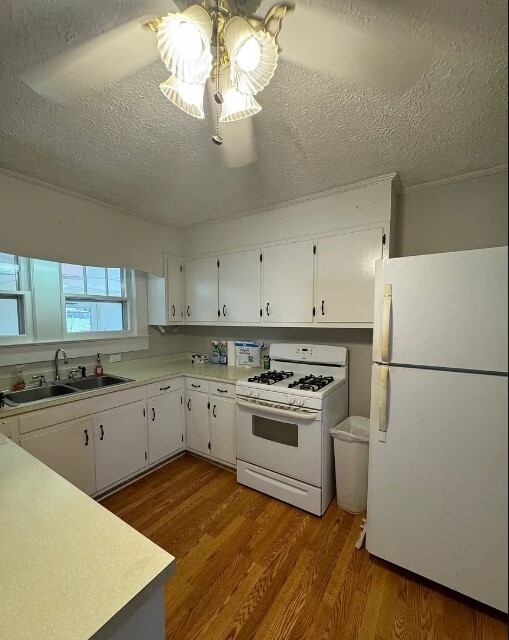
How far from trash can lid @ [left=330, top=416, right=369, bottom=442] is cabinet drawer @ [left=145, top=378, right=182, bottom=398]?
56.0 inches

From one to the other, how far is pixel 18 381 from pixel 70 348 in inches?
16.9

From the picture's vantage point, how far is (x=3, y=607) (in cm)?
62

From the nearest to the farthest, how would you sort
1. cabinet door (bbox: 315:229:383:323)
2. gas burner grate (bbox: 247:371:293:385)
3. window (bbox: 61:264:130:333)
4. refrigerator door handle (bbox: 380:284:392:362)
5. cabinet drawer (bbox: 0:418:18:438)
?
refrigerator door handle (bbox: 380:284:392:362), cabinet drawer (bbox: 0:418:18:438), cabinet door (bbox: 315:229:383:323), gas burner grate (bbox: 247:371:293:385), window (bbox: 61:264:130:333)

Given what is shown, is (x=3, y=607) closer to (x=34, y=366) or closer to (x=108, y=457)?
(x=108, y=457)

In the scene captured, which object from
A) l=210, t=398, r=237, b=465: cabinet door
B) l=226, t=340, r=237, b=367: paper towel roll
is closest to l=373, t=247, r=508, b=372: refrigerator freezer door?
l=210, t=398, r=237, b=465: cabinet door

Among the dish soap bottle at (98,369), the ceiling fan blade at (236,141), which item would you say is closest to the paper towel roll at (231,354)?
the dish soap bottle at (98,369)

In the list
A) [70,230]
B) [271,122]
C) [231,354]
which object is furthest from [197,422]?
[271,122]

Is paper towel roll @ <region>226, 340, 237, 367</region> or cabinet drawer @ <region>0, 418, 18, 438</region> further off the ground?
paper towel roll @ <region>226, 340, 237, 367</region>

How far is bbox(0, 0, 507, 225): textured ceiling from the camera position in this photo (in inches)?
35.3

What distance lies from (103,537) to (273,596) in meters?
1.14

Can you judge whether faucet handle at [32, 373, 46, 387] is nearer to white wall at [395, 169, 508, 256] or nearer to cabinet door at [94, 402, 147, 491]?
cabinet door at [94, 402, 147, 491]

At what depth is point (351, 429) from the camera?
88.4 inches

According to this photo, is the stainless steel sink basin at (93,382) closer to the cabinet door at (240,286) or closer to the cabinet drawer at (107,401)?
the cabinet drawer at (107,401)

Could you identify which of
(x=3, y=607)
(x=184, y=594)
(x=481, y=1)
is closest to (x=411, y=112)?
(x=481, y=1)
